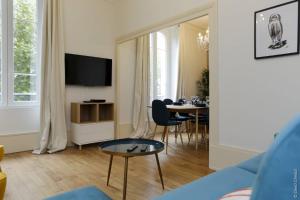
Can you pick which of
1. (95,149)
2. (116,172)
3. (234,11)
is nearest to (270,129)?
(234,11)

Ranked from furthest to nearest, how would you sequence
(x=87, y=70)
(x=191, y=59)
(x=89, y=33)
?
(x=191, y=59) → (x=89, y=33) → (x=87, y=70)

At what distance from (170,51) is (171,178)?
449 cm

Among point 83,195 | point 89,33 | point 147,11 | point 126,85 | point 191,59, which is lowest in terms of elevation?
point 83,195

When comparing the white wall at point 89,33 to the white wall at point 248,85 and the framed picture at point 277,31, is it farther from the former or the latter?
the framed picture at point 277,31

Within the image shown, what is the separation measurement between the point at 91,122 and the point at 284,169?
4.02 m

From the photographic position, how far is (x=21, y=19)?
396cm

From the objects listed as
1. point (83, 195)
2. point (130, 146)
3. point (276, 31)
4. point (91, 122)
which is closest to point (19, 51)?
point (91, 122)

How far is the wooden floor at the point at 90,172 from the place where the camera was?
7.68ft

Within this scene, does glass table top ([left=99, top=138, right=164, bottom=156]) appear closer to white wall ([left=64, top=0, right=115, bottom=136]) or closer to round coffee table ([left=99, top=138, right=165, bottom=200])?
round coffee table ([left=99, top=138, right=165, bottom=200])

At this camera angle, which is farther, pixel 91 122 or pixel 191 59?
pixel 191 59

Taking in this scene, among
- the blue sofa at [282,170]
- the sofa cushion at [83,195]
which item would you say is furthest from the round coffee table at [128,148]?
the blue sofa at [282,170]

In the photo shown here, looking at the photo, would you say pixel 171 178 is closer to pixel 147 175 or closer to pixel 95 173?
pixel 147 175

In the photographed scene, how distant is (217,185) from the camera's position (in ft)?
4.32

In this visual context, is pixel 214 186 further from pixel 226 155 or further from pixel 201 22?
pixel 201 22
